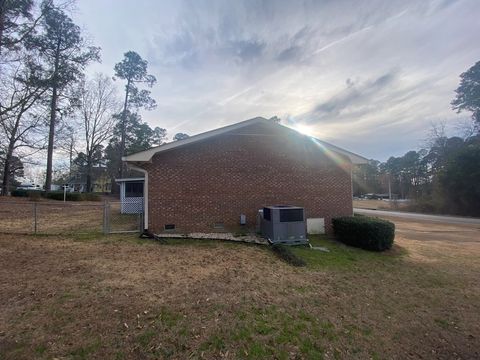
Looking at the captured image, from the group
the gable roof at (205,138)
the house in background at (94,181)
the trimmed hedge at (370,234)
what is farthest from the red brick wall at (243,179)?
the house in background at (94,181)

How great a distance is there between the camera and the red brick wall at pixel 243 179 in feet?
31.1

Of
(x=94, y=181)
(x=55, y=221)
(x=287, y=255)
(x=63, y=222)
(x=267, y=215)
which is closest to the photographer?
(x=287, y=255)

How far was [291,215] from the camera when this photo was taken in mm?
8328

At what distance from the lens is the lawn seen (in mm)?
3064

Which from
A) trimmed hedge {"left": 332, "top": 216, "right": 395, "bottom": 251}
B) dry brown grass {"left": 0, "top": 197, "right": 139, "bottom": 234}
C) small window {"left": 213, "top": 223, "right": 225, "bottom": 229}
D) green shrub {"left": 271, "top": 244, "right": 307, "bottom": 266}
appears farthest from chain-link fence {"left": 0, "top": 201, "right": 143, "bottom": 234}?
trimmed hedge {"left": 332, "top": 216, "right": 395, "bottom": 251}

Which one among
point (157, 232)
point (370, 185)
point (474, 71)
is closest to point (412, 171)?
point (370, 185)

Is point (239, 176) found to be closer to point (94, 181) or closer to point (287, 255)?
point (287, 255)

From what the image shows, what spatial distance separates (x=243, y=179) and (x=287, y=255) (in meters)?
4.05

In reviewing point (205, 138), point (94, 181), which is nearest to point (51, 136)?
point (205, 138)

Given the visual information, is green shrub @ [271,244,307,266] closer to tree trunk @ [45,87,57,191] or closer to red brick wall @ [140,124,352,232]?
red brick wall @ [140,124,352,232]

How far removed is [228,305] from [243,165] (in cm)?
668

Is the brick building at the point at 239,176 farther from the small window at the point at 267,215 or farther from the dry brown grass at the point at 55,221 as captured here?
the dry brown grass at the point at 55,221

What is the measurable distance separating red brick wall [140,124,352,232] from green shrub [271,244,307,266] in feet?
8.62

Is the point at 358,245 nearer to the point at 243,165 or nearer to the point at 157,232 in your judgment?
the point at 243,165
